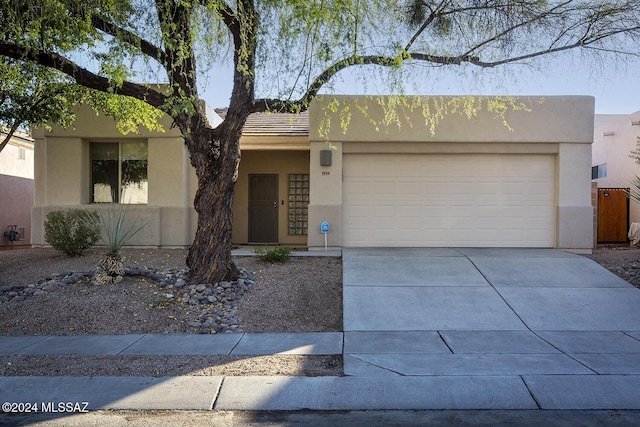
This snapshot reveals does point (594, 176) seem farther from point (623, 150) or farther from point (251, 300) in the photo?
point (251, 300)

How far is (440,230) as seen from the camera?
13.3 m

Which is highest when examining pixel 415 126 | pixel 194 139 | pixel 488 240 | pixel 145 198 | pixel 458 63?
pixel 458 63

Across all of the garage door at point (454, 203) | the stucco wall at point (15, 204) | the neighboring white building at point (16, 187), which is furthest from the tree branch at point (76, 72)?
the stucco wall at point (15, 204)

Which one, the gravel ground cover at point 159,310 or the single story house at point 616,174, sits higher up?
the single story house at point 616,174

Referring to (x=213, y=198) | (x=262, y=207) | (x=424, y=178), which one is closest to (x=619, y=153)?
(x=424, y=178)

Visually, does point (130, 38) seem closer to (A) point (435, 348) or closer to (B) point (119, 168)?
(B) point (119, 168)

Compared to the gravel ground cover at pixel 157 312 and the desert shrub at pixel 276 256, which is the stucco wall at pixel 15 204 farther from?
the desert shrub at pixel 276 256

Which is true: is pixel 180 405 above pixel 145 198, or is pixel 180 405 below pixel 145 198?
below

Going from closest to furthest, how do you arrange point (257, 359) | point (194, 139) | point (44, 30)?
1. point (257, 359)
2. point (44, 30)
3. point (194, 139)

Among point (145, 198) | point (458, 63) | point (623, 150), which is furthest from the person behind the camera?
point (623, 150)

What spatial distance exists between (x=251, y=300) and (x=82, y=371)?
11.4 ft

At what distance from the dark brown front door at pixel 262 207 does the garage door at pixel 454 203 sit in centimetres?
367

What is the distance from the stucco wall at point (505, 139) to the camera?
1304 cm

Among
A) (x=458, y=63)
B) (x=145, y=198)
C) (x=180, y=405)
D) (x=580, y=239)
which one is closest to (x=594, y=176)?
(x=580, y=239)
